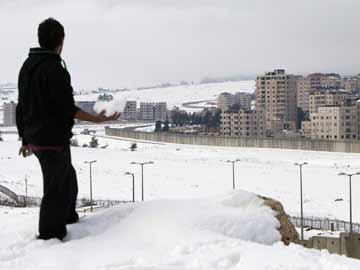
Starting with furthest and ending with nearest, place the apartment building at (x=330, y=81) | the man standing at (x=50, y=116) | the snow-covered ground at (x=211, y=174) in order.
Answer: the apartment building at (x=330, y=81) → the snow-covered ground at (x=211, y=174) → the man standing at (x=50, y=116)

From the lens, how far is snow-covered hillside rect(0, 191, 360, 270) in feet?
14.6

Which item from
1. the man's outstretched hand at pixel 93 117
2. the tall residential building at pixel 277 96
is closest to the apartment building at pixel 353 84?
the tall residential building at pixel 277 96

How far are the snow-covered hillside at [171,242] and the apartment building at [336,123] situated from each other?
307 feet

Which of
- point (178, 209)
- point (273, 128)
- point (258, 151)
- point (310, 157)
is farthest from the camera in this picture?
point (273, 128)

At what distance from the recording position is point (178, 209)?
227 inches

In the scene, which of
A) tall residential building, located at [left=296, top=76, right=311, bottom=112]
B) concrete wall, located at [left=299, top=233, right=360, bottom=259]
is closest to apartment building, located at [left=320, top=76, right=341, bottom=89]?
tall residential building, located at [left=296, top=76, right=311, bottom=112]

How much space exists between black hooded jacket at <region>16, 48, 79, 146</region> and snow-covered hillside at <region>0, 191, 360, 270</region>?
829 millimetres

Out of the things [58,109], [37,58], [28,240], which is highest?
[37,58]

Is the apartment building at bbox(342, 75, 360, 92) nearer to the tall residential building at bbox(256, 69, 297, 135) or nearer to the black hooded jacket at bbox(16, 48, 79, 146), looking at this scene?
the tall residential building at bbox(256, 69, 297, 135)

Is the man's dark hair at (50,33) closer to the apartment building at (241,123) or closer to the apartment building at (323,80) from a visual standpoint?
the apartment building at (241,123)

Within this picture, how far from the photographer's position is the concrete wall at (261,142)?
7950 centimetres

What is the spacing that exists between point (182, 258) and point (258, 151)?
260 ft

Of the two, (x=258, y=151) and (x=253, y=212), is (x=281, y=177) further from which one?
(x=253, y=212)

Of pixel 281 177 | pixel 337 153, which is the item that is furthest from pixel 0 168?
pixel 337 153
